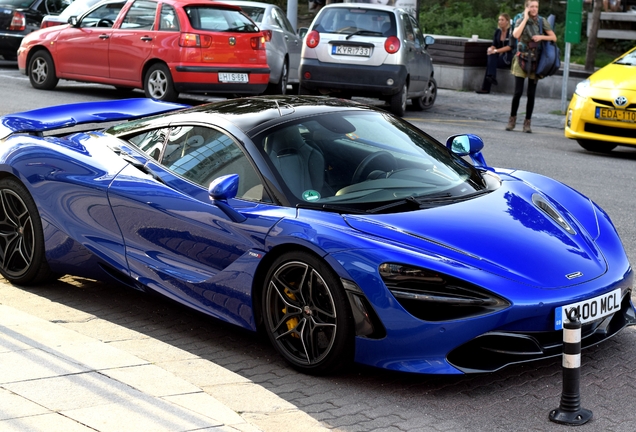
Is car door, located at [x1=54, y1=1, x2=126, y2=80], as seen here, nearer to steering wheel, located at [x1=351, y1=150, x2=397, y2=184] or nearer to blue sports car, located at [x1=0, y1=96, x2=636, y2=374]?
blue sports car, located at [x1=0, y1=96, x2=636, y2=374]

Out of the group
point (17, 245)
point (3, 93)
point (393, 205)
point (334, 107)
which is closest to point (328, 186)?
point (393, 205)

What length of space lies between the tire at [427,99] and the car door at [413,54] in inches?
17.1

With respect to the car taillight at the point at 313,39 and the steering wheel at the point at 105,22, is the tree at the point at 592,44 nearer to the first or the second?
the car taillight at the point at 313,39

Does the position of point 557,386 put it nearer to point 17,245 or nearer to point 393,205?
point 393,205

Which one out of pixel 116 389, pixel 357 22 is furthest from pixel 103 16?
pixel 116 389

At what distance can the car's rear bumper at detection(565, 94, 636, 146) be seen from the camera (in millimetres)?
12000

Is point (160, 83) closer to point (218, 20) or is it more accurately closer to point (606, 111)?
point (218, 20)

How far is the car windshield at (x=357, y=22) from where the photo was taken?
15.3 m

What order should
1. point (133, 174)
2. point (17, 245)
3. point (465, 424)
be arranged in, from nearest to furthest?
point (465, 424) < point (133, 174) < point (17, 245)

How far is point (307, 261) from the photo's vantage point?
4.71m

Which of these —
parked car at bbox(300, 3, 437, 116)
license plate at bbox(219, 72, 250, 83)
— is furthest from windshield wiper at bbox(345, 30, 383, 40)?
license plate at bbox(219, 72, 250, 83)

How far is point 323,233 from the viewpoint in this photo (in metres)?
4.71

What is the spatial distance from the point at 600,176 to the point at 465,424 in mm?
6844

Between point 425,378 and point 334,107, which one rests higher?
point 334,107
